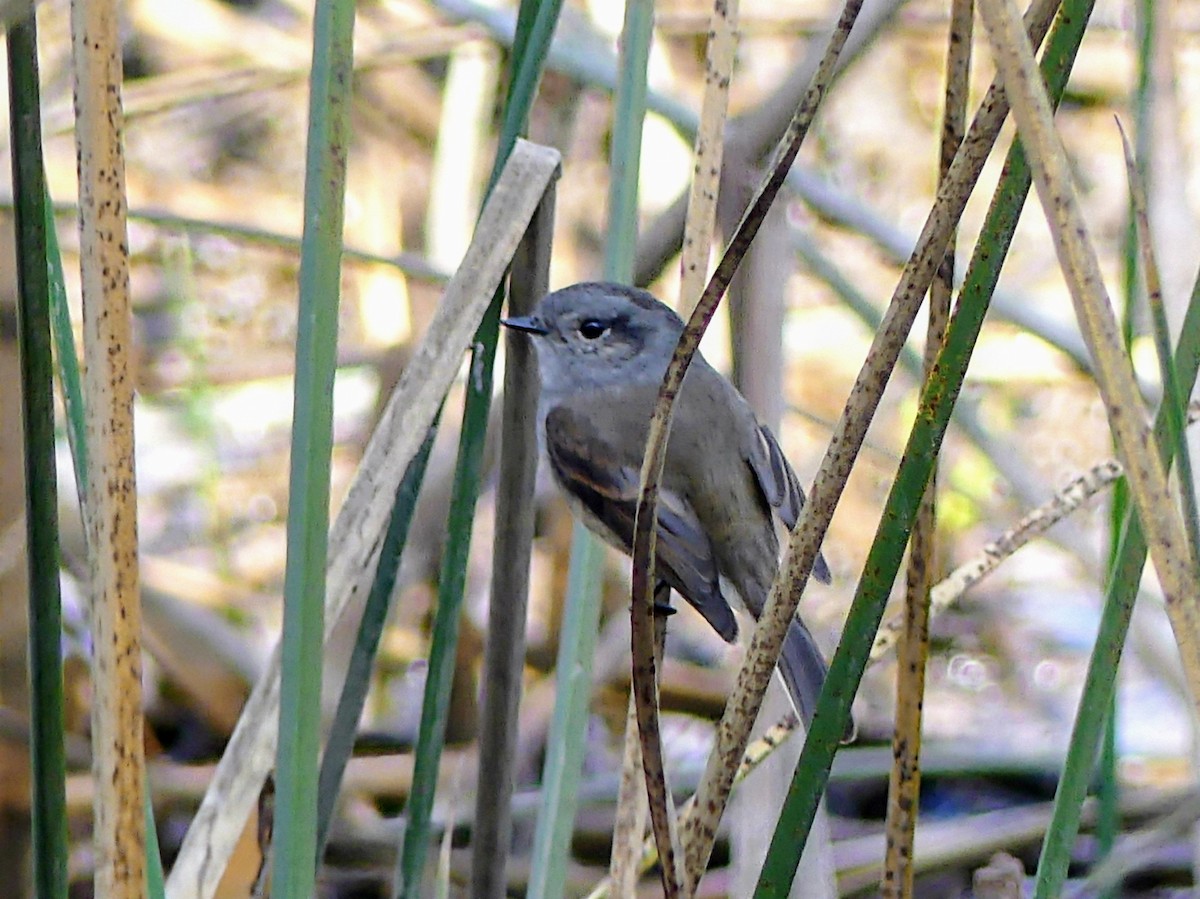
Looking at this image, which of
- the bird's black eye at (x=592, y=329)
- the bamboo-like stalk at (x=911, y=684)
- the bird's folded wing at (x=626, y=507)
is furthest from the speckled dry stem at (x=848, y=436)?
the bird's black eye at (x=592, y=329)

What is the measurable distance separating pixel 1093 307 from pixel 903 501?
16 centimetres

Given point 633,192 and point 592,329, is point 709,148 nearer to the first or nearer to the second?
point 633,192

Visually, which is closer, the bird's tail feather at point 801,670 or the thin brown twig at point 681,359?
the thin brown twig at point 681,359

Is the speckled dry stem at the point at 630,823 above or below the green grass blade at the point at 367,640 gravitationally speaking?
below

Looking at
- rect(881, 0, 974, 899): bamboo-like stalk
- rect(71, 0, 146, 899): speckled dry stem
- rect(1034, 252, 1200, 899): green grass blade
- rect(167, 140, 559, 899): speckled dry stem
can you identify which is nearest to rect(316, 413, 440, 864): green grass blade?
rect(167, 140, 559, 899): speckled dry stem

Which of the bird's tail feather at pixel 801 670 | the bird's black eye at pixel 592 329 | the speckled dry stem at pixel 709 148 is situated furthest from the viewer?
the bird's black eye at pixel 592 329

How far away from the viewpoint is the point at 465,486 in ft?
3.43

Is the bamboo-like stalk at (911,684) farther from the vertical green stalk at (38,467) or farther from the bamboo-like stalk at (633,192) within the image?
the vertical green stalk at (38,467)

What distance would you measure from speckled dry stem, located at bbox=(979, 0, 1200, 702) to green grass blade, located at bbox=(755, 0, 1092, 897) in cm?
7

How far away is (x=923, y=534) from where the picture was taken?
96 cm

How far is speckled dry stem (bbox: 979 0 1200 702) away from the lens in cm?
68

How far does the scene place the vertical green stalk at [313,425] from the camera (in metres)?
0.74

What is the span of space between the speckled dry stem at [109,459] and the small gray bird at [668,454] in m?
0.63

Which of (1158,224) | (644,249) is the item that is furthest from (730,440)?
(1158,224)
